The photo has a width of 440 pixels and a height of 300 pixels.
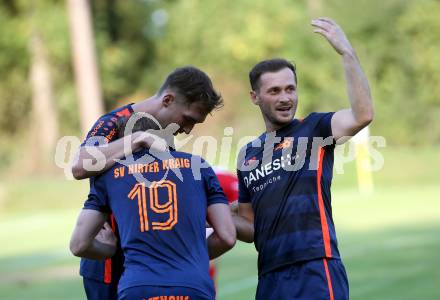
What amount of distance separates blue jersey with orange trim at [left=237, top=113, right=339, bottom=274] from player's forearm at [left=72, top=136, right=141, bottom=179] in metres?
0.88

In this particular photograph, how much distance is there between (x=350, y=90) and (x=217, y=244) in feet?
3.48

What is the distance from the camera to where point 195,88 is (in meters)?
4.95

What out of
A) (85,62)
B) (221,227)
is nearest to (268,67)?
(221,227)

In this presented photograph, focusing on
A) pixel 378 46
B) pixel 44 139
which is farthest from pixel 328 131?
pixel 378 46

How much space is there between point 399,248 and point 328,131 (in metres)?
10.0

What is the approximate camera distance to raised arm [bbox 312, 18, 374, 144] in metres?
4.97

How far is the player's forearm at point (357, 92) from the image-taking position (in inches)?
195

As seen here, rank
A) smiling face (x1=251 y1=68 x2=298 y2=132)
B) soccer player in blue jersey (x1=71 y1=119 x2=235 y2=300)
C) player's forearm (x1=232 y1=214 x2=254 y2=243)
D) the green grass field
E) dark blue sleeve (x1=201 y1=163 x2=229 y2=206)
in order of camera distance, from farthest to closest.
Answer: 1. the green grass field
2. player's forearm (x1=232 y1=214 x2=254 y2=243)
3. smiling face (x1=251 y1=68 x2=298 y2=132)
4. dark blue sleeve (x1=201 y1=163 x2=229 y2=206)
5. soccer player in blue jersey (x1=71 y1=119 x2=235 y2=300)

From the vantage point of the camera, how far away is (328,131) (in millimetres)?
5227

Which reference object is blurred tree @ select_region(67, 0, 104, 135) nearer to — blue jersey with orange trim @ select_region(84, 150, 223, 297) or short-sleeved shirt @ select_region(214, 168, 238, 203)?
short-sleeved shirt @ select_region(214, 168, 238, 203)

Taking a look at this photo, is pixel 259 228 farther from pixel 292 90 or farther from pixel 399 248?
pixel 399 248

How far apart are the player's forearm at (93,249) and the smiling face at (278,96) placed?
1.16 m

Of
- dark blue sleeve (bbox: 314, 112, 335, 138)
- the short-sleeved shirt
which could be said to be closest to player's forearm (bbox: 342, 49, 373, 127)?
dark blue sleeve (bbox: 314, 112, 335, 138)

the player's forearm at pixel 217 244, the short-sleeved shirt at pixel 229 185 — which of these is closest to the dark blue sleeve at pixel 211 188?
the player's forearm at pixel 217 244
